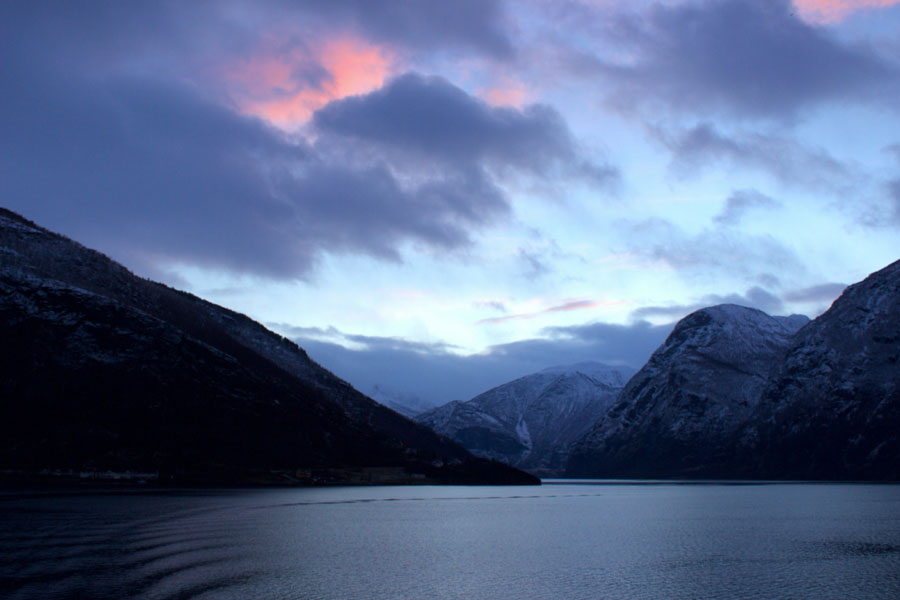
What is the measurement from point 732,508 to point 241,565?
132 metres

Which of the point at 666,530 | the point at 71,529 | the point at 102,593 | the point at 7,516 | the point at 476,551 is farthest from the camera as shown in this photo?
the point at 666,530

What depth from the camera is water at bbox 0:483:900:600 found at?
57.5m

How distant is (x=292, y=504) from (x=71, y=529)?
75.3 m

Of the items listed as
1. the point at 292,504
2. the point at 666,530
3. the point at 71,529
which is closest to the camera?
the point at 71,529

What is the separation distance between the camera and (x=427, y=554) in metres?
80.8

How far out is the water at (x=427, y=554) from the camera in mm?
57500

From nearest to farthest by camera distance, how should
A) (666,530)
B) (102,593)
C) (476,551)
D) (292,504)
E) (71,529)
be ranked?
(102,593) → (476,551) → (71,529) → (666,530) → (292,504)

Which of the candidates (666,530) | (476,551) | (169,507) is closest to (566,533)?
(666,530)

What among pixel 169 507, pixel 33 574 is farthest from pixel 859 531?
pixel 169 507

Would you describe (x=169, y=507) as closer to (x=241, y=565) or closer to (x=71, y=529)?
(x=71, y=529)

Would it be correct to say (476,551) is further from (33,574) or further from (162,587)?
(33,574)

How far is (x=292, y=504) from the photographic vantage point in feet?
532

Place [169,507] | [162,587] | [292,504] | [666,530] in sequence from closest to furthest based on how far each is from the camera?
[162,587] < [666,530] < [169,507] < [292,504]

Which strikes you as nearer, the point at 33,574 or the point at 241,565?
the point at 33,574
